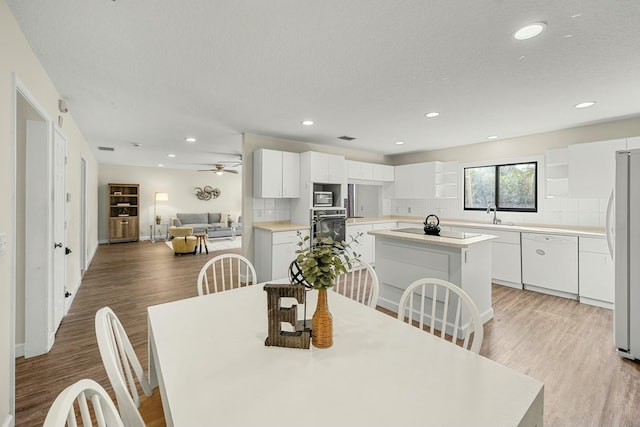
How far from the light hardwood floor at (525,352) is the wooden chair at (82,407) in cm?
167

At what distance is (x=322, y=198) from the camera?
4.77 m

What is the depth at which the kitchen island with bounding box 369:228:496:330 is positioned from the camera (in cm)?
275

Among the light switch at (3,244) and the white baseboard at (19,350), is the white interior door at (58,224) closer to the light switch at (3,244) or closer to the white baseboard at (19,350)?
the white baseboard at (19,350)

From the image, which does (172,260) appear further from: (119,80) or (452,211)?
(452,211)

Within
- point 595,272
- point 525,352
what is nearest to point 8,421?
point 525,352

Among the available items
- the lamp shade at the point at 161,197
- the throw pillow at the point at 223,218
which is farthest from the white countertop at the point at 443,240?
the lamp shade at the point at 161,197

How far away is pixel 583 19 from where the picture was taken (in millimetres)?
1641

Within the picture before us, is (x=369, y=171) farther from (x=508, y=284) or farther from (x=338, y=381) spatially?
(x=338, y=381)

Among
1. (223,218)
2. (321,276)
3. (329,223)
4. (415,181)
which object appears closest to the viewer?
(321,276)

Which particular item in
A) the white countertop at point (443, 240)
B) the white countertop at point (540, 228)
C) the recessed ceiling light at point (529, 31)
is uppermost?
the recessed ceiling light at point (529, 31)

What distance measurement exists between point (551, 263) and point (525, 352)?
2.00 m

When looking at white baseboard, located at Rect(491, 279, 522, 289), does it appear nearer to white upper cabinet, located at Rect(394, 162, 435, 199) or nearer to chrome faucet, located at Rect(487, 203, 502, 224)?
chrome faucet, located at Rect(487, 203, 502, 224)

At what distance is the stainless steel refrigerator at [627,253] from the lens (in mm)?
2328

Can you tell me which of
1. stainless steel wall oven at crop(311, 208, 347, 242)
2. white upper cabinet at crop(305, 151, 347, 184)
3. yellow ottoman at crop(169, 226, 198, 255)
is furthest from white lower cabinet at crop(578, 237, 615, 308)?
yellow ottoman at crop(169, 226, 198, 255)
